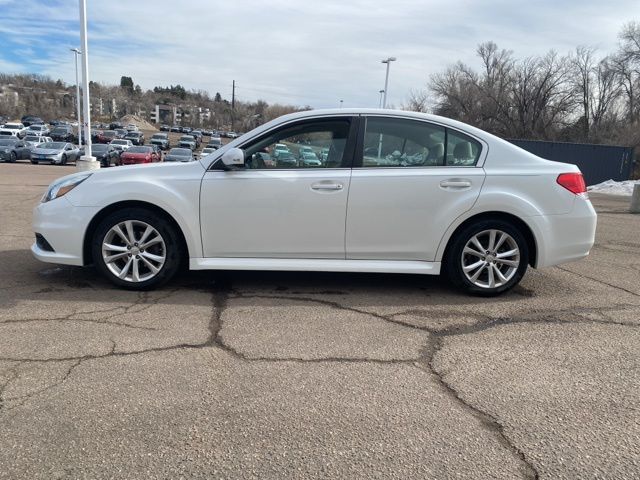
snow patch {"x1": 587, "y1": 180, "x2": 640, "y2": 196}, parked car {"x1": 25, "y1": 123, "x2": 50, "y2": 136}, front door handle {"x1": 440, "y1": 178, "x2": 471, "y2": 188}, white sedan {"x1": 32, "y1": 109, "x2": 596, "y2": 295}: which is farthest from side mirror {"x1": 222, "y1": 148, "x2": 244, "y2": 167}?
parked car {"x1": 25, "y1": 123, "x2": 50, "y2": 136}

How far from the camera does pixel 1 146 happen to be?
32.5 m

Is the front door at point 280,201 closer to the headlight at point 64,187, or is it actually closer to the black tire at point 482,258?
the black tire at point 482,258

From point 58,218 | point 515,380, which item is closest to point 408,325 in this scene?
point 515,380

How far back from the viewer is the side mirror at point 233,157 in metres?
4.71

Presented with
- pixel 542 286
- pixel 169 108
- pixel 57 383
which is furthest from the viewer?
pixel 169 108

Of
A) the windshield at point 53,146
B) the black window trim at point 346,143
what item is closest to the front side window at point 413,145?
the black window trim at point 346,143

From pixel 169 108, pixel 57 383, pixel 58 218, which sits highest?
pixel 169 108

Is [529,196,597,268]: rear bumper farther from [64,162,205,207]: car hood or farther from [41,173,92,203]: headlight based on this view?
[41,173,92,203]: headlight

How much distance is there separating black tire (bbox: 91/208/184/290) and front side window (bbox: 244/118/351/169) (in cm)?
97

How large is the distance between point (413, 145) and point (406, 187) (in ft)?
1.46

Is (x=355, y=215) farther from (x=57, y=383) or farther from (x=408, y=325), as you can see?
(x=57, y=383)

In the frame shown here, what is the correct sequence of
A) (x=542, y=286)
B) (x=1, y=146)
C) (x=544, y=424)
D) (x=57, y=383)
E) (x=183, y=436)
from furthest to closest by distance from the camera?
(x=1, y=146), (x=542, y=286), (x=57, y=383), (x=544, y=424), (x=183, y=436)

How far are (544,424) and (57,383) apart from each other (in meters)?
2.82

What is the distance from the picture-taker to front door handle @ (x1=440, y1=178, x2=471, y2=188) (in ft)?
15.9
